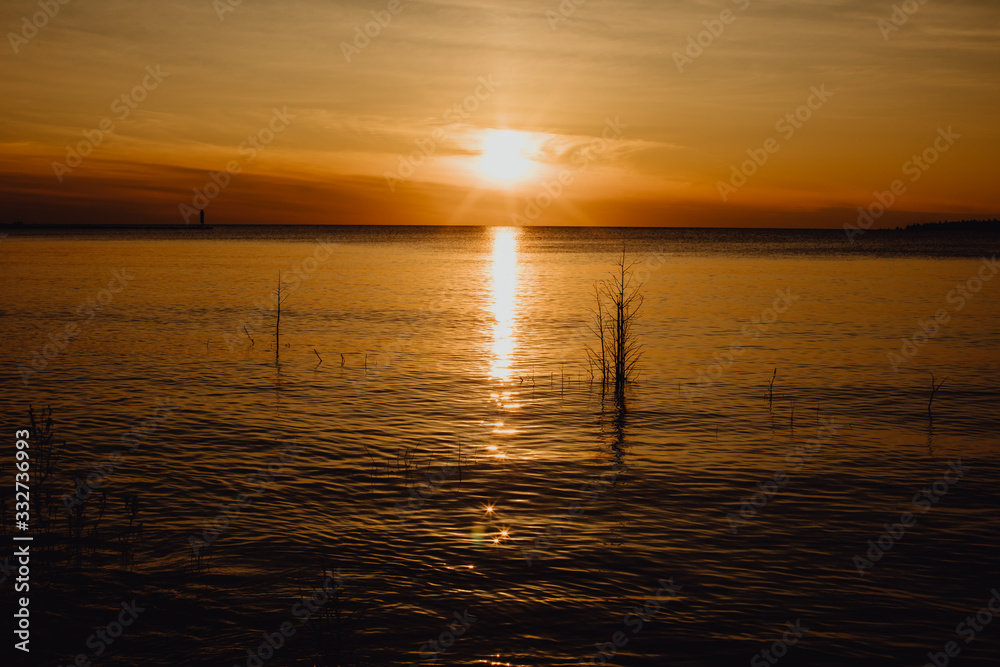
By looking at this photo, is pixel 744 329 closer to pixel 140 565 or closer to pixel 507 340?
pixel 507 340

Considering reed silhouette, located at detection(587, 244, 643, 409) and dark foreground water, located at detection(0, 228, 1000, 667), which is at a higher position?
reed silhouette, located at detection(587, 244, 643, 409)

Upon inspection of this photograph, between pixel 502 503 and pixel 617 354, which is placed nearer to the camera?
Answer: pixel 502 503

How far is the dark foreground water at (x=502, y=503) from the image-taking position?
1003cm

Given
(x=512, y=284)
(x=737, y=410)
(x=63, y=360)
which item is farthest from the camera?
(x=512, y=284)

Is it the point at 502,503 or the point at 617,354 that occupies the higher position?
the point at 617,354

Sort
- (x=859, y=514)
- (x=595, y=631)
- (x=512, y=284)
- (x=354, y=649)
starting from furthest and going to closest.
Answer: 1. (x=512, y=284)
2. (x=859, y=514)
3. (x=595, y=631)
4. (x=354, y=649)

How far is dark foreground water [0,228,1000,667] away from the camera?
32.9 feet

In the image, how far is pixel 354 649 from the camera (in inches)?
375

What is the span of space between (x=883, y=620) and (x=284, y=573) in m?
8.69

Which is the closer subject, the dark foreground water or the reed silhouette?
the dark foreground water

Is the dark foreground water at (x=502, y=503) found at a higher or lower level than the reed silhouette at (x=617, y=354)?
lower

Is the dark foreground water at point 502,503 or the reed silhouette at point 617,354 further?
the reed silhouette at point 617,354

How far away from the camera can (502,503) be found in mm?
15008

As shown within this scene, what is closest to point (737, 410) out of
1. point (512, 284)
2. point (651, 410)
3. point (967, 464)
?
point (651, 410)
